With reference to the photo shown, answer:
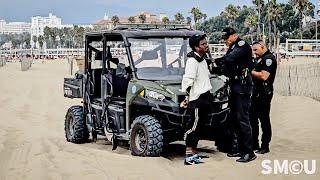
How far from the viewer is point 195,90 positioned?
8453 millimetres

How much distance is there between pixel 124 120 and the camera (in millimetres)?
10039

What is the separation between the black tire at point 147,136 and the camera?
356 inches

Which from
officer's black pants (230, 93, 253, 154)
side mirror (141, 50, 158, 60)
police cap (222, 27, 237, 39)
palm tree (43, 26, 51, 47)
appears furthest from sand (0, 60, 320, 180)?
palm tree (43, 26, 51, 47)

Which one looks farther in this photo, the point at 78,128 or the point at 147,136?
the point at 78,128

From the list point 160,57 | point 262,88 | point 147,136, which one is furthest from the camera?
point 160,57

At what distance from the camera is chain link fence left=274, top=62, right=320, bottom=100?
1931cm

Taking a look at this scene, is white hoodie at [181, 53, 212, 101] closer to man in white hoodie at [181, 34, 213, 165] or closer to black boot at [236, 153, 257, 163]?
man in white hoodie at [181, 34, 213, 165]

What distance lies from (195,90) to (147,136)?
1.20 m

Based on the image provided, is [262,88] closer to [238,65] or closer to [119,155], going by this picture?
[238,65]

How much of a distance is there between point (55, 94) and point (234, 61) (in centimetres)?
1993

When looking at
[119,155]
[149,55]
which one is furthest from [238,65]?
[119,155]

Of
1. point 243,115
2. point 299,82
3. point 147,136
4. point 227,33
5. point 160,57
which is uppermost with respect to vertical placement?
point 227,33

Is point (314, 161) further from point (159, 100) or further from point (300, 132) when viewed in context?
point (300, 132)

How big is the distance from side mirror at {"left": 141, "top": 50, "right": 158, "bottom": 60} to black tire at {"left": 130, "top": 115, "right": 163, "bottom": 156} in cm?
118
